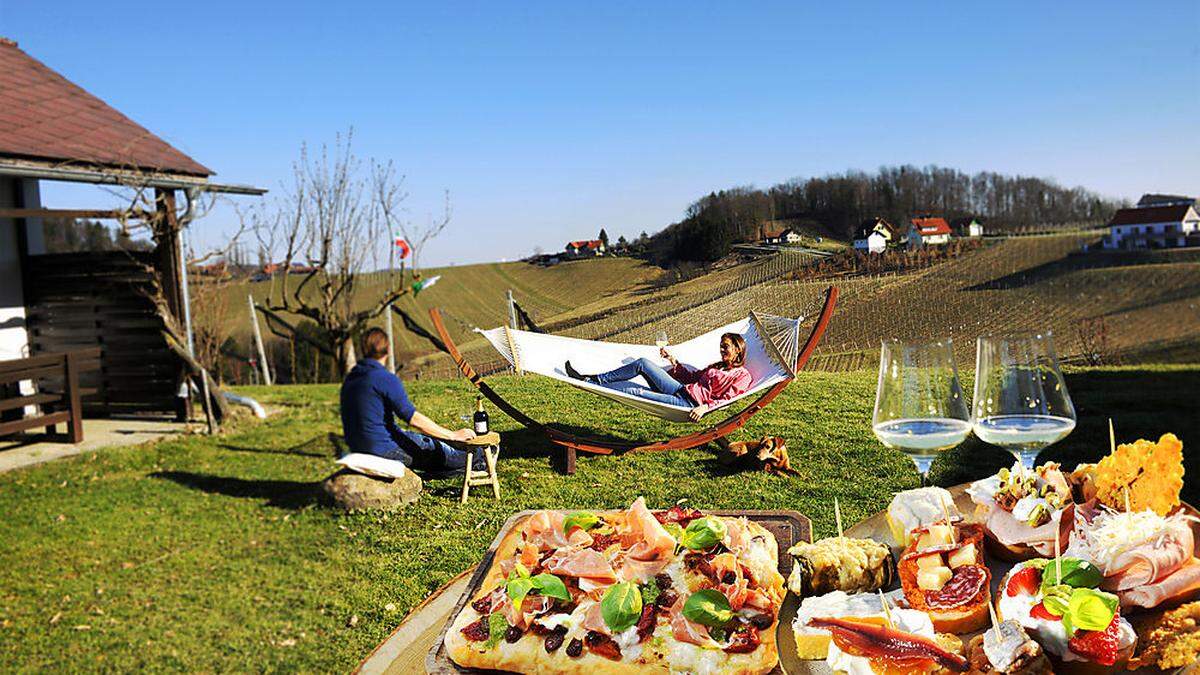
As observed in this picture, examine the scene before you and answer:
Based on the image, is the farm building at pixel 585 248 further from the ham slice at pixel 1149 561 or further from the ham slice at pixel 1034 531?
the ham slice at pixel 1149 561

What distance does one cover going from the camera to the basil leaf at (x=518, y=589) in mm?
1640

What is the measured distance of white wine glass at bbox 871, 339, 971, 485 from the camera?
69.3 inches

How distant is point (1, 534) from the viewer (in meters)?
4.98

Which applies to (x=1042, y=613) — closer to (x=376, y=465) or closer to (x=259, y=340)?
(x=376, y=465)

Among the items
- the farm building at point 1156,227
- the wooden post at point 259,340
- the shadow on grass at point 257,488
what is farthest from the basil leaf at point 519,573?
the wooden post at point 259,340

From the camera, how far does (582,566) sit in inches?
70.2

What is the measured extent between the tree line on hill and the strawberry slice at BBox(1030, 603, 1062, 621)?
1.29 metres

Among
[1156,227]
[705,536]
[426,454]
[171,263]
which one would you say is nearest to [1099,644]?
[705,536]

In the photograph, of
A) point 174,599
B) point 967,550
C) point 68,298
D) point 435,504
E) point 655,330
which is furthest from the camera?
point 68,298

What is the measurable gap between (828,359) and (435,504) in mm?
1301

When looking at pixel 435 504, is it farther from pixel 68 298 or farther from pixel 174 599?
pixel 68 298

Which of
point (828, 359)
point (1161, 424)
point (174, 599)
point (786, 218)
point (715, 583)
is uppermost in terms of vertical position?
point (786, 218)

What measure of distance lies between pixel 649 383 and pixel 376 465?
4.30 ft

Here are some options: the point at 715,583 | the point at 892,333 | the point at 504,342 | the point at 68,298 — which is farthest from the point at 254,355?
the point at 715,583
